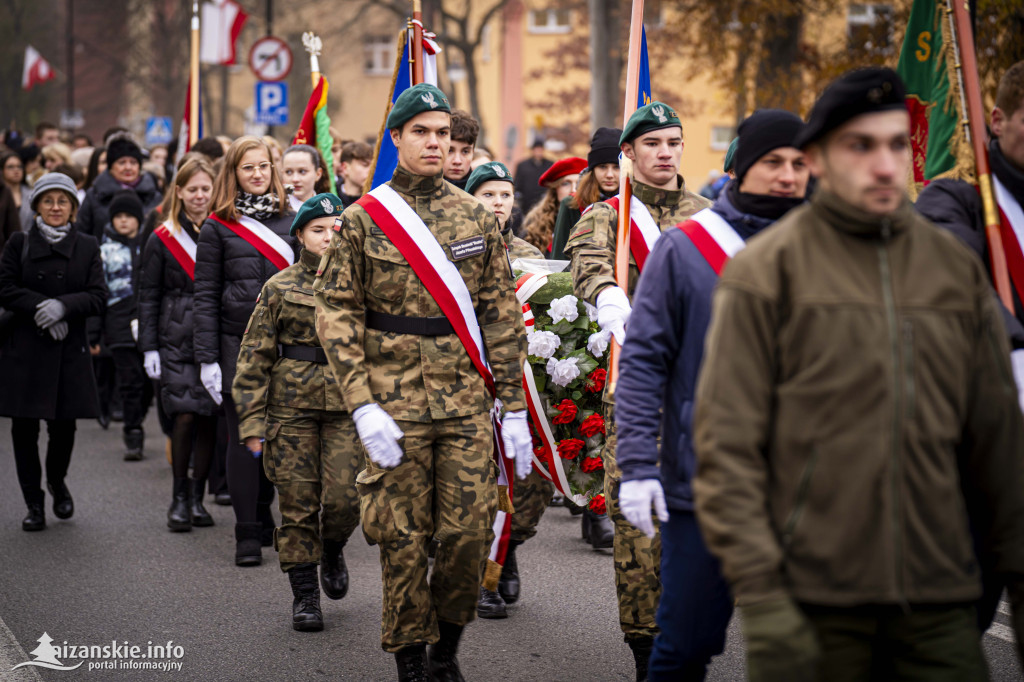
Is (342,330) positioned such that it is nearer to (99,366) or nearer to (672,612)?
(672,612)

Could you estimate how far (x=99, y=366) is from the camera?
11.9m

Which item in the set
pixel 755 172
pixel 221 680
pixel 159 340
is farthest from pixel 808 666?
pixel 159 340

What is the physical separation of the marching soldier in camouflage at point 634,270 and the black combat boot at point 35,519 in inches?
168

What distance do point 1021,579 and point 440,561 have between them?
7.98ft

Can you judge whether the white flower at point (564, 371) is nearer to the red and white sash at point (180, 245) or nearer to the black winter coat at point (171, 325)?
the black winter coat at point (171, 325)

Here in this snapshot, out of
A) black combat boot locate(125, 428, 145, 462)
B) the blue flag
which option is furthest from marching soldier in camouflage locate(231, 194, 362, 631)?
black combat boot locate(125, 428, 145, 462)

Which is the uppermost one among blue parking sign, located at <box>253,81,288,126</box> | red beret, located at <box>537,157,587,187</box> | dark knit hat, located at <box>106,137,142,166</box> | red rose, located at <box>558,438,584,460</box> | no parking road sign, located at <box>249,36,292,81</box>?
no parking road sign, located at <box>249,36,292,81</box>

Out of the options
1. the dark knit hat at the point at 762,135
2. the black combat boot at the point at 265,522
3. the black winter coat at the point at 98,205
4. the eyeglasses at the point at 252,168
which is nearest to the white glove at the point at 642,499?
the dark knit hat at the point at 762,135

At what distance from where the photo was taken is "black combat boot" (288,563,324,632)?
5.89 m

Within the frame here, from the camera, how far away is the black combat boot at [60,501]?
814 cm

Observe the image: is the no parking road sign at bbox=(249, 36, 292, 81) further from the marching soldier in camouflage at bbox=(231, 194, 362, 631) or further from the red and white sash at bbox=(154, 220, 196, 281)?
the marching soldier in camouflage at bbox=(231, 194, 362, 631)

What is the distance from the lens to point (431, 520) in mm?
4852

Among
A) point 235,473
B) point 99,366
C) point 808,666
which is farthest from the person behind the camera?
point 99,366

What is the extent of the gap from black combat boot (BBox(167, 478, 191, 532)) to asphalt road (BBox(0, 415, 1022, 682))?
0.07m
